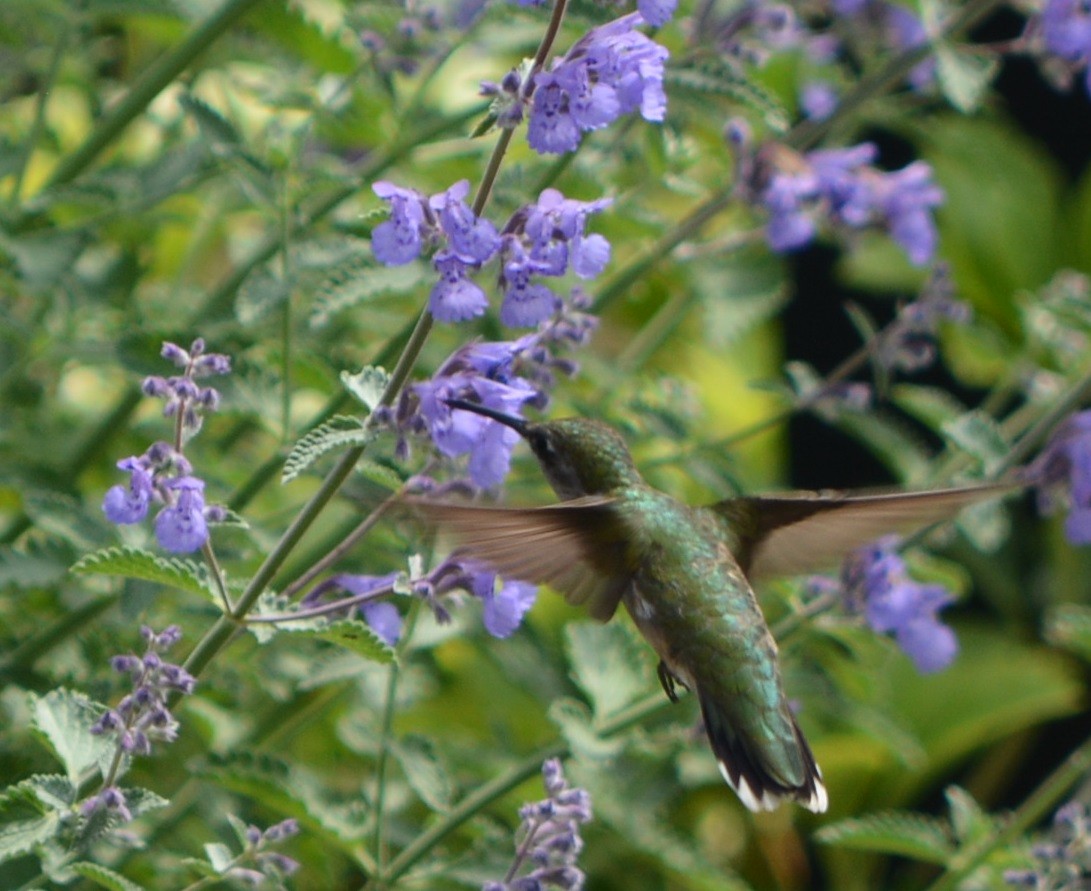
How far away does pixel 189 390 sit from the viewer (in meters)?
1.84

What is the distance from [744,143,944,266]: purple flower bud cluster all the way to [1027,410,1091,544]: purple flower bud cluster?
0.72 m

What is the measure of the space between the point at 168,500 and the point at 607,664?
1.12 meters

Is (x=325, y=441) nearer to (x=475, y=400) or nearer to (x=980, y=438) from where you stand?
(x=475, y=400)

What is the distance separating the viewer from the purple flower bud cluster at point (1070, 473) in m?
2.83

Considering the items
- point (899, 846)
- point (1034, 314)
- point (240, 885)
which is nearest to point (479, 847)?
point (240, 885)

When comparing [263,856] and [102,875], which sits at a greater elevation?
[102,875]

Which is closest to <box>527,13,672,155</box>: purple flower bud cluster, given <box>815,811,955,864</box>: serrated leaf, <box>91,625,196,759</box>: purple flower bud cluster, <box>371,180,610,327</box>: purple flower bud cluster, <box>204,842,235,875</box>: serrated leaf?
<box>371,180,610,327</box>: purple flower bud cluster

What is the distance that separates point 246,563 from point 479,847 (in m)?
0.79

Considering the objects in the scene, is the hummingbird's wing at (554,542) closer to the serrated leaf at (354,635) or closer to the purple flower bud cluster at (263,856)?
the serrated leaf at (354,635)

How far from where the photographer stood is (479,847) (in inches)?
97.2

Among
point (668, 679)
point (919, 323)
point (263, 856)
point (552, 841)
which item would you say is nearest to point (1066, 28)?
point (919, 323)

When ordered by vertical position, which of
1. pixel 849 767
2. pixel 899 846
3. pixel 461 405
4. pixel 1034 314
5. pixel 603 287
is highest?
pixel 461 405

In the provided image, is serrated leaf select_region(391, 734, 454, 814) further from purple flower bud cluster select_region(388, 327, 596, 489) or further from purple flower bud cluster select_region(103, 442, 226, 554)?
purple flower bud cluster select_region(103, 442, 226, 554)

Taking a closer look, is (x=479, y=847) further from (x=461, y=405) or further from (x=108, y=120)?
(x=108, y=120)
